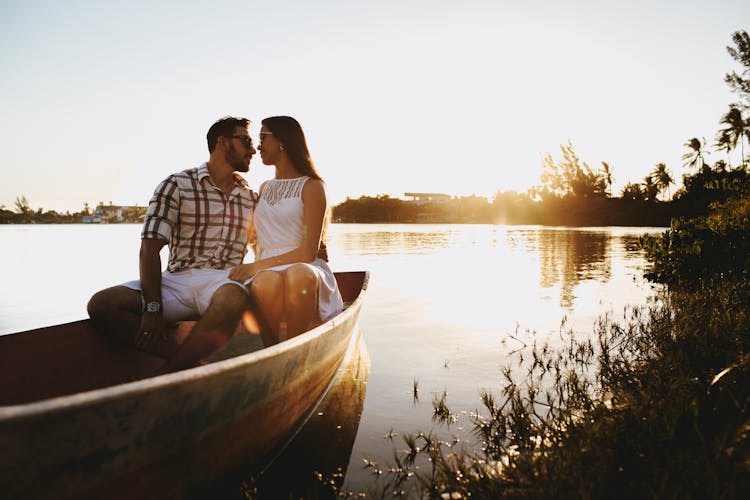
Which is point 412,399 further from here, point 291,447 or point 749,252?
point 749,252

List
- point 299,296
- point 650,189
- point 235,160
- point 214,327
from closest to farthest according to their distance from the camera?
point 214,327
point 299,296
point 235,160
point 650,189

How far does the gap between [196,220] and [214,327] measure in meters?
0.86

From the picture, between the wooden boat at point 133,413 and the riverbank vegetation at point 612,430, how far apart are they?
85cm

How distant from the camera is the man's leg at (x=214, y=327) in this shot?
2916mm

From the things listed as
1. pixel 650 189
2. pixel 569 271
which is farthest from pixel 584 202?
pixel 569 271

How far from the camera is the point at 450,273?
635 inches

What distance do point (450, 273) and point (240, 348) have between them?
12007 millimetres

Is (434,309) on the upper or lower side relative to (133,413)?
lower

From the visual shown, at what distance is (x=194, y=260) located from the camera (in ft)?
11.7

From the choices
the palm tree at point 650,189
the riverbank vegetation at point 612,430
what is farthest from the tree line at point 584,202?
the riverbank vegetation at point 612,430

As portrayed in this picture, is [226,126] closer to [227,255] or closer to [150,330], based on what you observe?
[227,255]

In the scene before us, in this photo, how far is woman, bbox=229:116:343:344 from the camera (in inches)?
131

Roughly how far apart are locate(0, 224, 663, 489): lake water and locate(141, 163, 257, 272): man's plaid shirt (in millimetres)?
1718

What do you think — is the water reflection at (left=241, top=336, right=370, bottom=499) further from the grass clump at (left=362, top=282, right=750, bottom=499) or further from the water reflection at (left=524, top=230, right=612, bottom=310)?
the water reflection at (left=524, top=230, right=612, bottom=310)
